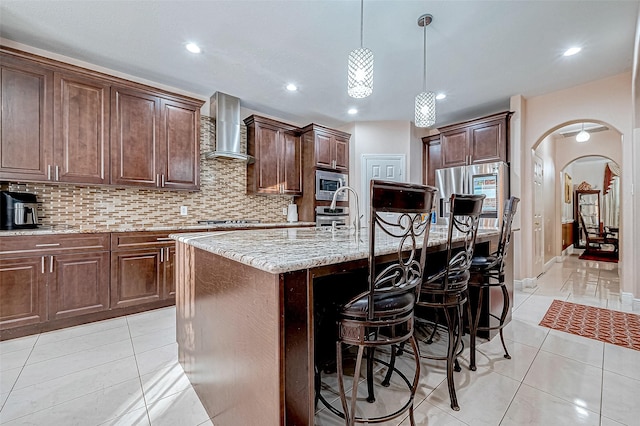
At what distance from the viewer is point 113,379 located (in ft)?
5.71

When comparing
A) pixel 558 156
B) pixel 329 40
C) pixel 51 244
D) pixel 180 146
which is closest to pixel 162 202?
pixel 180 146

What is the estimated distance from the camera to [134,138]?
9.90 feet

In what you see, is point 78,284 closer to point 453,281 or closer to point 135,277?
point 135,277

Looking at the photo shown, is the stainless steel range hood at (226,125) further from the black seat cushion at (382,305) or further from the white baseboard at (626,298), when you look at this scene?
the white baseboard at (626,298)

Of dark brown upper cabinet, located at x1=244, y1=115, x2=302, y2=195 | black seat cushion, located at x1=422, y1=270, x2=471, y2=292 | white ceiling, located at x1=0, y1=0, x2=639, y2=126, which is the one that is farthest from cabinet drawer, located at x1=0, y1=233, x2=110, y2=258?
black seat cushion, located at x1=422, y1=270, x2=471, y2=292

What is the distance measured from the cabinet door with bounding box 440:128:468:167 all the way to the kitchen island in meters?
3.73

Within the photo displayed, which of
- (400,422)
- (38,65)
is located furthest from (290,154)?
(400,422)

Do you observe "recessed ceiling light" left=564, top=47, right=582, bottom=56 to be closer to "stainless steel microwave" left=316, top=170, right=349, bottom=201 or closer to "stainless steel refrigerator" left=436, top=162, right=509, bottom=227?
"stainless steel refrigerator" left=436, top=162, right=509, bottom=227

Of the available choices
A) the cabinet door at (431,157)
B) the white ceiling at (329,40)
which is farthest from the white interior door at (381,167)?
the white ceiling at (329,40)

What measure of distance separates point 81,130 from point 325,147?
3144 mm

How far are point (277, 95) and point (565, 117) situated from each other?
12.8 feet

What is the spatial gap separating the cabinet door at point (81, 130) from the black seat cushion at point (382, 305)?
120 inches

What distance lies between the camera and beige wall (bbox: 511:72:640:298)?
3.14 m

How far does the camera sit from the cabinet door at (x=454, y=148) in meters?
4.25
